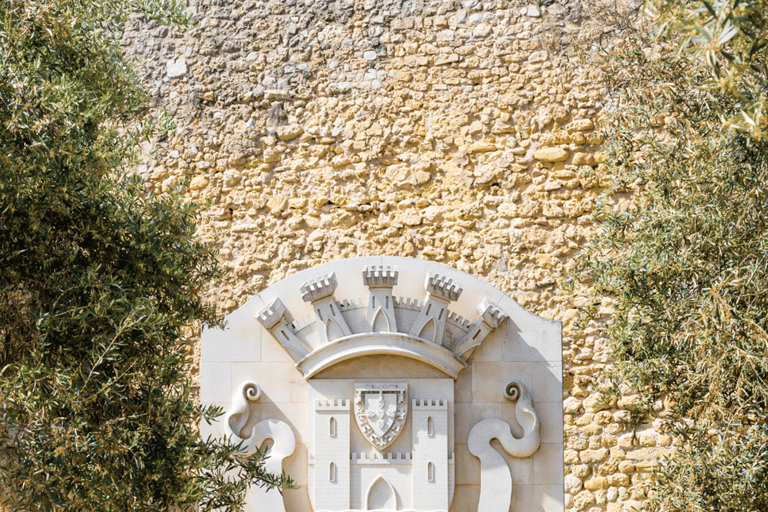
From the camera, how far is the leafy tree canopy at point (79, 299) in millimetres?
3186

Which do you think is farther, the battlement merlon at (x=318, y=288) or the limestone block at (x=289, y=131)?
the limestone block at (x=289, y=131)

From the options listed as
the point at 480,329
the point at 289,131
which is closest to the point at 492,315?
the point at 480,329

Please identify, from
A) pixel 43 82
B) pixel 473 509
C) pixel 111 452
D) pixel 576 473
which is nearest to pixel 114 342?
pixel 111 452

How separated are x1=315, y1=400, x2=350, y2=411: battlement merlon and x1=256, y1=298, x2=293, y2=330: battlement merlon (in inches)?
23.8

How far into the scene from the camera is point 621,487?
689 centimetres

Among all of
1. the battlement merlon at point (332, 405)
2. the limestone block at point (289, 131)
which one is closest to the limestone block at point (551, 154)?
the limestone block at point (289, 131)

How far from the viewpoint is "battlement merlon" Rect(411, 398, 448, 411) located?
5059 millimetres

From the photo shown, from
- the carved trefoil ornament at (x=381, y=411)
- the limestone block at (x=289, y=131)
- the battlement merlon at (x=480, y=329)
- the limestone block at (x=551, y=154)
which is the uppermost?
the limestone block at (x=289, y=131)

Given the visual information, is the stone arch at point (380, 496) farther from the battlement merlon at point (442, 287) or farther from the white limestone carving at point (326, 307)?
the battlement merlon at point (442, 287)

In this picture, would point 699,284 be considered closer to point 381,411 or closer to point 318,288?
point 381,411

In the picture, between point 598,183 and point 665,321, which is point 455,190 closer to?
point 598,183

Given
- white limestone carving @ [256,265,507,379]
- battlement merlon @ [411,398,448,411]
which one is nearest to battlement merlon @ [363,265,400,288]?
white limestone carving @ [256,265,507,379]

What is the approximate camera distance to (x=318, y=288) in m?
5.18

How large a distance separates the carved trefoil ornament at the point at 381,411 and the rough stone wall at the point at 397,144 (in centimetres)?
242
